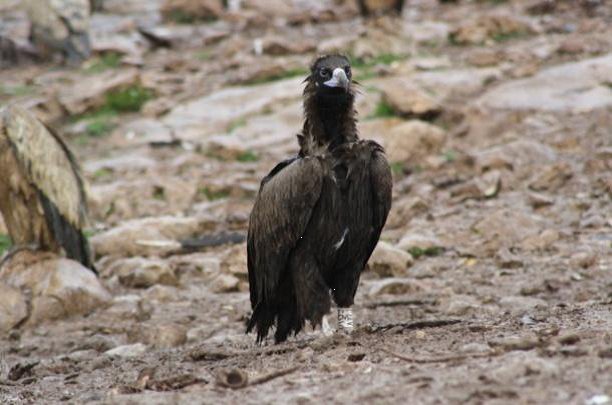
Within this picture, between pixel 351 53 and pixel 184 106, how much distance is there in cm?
268

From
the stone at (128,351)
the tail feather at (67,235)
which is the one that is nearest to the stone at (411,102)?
the tail feather at (67,235)

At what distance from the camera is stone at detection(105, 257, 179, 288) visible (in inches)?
394

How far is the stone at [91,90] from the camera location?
56.1ft

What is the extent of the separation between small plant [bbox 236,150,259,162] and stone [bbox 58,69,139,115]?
3754 millimetres

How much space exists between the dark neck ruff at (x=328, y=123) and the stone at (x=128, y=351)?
6.54 ft

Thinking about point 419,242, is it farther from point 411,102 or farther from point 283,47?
point 283,47

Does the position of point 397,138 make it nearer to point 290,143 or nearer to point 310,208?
point 290,143

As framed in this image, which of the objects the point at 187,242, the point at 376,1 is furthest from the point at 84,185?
the point at 376,1

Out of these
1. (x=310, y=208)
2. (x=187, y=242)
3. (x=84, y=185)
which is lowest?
(x=187, y=242)

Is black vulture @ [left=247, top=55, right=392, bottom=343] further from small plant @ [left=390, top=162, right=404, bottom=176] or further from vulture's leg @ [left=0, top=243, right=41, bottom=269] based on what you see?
small plant @ [left=390, top=162, right=404, bottom=176]

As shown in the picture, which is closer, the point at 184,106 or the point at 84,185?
the point at 84,185

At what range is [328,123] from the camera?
21.9 feet

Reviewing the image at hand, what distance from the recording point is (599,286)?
28.7 ft

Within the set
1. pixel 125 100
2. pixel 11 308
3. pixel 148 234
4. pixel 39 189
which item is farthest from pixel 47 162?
pixel 125 100
